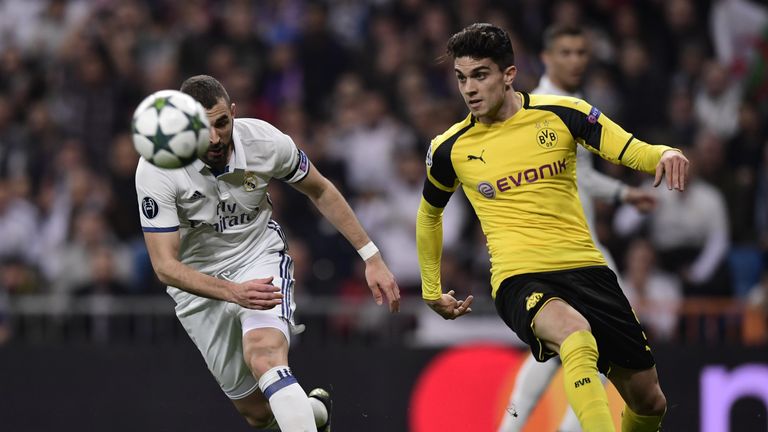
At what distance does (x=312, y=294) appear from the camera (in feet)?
37.4

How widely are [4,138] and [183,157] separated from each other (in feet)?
28.2

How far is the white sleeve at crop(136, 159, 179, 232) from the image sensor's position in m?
6.30

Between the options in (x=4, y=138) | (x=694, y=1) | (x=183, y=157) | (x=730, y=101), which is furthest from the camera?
(x=4, y=138)

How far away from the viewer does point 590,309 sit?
6.18 metres


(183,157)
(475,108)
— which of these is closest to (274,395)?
(183,157)

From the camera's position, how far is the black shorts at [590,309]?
6.14 m

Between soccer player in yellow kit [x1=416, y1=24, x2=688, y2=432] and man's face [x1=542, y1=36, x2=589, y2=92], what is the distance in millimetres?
1600

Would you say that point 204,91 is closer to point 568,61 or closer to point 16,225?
point 568,61

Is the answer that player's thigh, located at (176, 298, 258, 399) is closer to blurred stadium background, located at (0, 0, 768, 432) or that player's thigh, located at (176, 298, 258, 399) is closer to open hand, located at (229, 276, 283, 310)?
open hand, located at (229, 276, 283, 310)

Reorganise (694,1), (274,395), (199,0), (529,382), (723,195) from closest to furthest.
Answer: (274,395) → (529,382) → (723,195) → (694,1) → (199,0)

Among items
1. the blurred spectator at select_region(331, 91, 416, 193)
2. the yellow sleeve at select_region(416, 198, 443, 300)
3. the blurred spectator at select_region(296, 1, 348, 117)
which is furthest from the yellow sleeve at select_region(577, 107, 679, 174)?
the blurred spectator at select_region(296, 1, 348, 117)

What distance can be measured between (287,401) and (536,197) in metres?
1.60

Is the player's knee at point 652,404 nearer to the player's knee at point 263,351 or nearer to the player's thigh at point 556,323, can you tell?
the player's thigh at point 556,323

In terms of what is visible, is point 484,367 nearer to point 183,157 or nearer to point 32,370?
point 32,370
